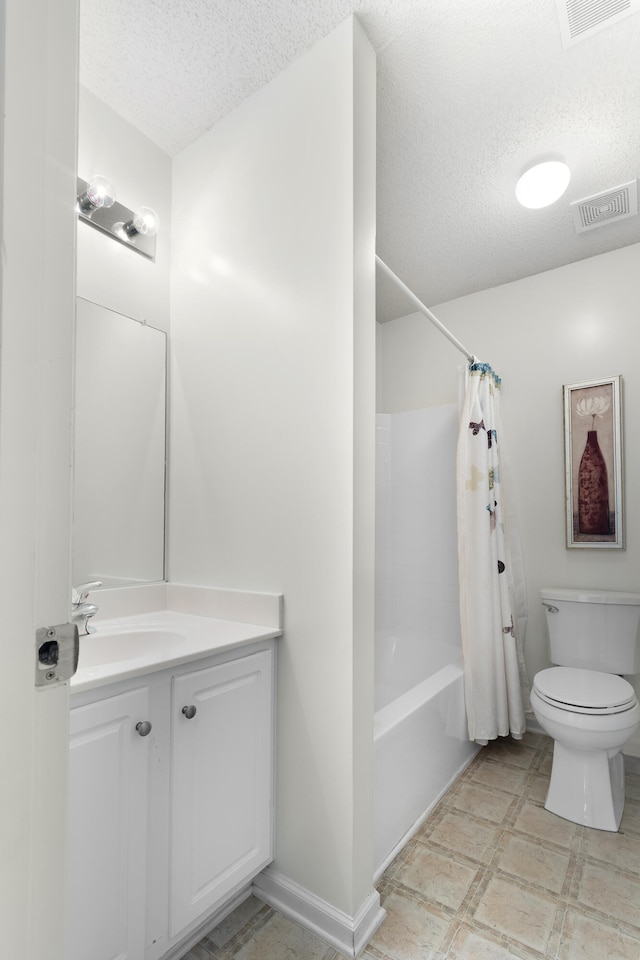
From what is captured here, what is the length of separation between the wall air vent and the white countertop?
2.24 meters

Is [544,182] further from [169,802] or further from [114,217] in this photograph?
[169,802]

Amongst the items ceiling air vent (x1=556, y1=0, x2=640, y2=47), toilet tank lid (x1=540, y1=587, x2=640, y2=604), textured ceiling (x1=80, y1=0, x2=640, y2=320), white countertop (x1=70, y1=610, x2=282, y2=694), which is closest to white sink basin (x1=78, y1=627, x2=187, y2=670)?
white countertop (x1=70, y1=610, x2=282, y2=694)

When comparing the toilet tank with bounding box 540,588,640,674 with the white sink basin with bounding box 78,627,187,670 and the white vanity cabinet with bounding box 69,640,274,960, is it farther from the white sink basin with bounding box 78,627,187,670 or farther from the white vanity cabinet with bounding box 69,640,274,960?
the white sink basin with bounding box 78,627,187,670

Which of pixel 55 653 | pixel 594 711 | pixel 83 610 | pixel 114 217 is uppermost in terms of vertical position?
pixel 114 217

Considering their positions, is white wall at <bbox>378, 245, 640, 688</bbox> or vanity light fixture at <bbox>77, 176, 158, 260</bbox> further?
white wall at <bbox>378, 245, 640, 688</bbox>

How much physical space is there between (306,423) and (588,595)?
176 cm

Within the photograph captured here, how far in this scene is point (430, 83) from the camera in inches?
65.9

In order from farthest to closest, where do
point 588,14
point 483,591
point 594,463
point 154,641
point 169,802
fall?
point 594,463, point 483,591, point 154,641, point 588,14, point 169,802

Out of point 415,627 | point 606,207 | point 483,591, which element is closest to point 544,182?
point 606,207

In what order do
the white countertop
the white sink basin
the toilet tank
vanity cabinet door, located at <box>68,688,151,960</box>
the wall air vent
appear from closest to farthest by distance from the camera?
vanity cabinet door, located at <box>68,688,151,960</box> < the white countertop < the white sink basin < the wall air vent < the toilet tank

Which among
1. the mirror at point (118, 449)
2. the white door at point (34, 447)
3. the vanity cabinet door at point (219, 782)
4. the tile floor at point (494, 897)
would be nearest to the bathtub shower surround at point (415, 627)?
the tile floor at point (494, 897)

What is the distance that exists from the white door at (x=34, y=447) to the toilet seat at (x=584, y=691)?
1876mm

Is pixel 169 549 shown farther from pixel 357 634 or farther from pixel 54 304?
pixel 54 304

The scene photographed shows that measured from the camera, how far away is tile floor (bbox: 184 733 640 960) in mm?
1344
